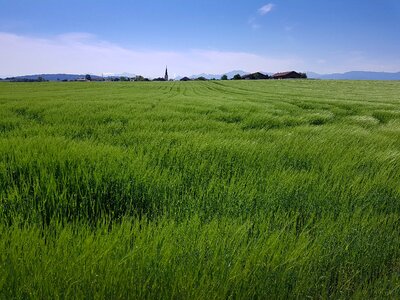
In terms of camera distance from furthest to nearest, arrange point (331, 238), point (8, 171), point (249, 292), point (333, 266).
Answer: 1. point (8, 171)
2. point (331, 238)
3. point (333, 266)
4. point (249, 292)

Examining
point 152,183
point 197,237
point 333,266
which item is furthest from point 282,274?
point 152,183

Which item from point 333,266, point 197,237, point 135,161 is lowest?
point 333,266

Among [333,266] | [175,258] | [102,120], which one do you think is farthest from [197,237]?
[102,120]

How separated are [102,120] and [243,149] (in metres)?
4.12


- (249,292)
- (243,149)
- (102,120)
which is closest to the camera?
(249,292)

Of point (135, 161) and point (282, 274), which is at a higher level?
point (135, 161)

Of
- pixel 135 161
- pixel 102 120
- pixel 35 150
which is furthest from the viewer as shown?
pixel 102 120

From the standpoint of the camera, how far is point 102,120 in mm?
6480

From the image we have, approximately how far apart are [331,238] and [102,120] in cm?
574

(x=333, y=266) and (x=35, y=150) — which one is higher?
(x=35, y=150)

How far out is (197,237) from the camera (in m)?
1.62

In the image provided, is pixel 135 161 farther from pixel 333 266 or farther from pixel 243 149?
pixel 333 266

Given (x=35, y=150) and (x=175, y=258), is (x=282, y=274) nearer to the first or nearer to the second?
(x=175, y=258)

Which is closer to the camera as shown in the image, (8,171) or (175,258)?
(175,258)
